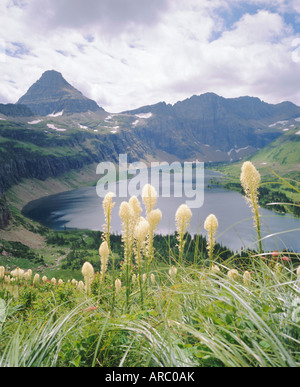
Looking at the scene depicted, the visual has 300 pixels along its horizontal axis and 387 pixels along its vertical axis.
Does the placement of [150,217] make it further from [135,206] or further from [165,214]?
[165,214]

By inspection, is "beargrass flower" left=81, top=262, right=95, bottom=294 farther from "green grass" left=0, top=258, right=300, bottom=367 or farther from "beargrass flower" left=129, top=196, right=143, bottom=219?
"green grass" left=0, top=258, right=300, bottom=367

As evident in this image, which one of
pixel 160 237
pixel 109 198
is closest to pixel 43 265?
pixel 160 237

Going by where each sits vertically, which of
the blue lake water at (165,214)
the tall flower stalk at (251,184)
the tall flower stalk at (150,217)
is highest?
the tall flower stalk at (251,184)

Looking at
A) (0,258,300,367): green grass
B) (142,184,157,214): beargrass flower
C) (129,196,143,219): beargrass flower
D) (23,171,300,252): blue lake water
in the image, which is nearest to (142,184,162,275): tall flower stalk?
(142,184,157,214): beargrass flower

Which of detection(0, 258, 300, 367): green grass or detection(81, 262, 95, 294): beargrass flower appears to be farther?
detection(81, 262, 95, 294): beargrass flower

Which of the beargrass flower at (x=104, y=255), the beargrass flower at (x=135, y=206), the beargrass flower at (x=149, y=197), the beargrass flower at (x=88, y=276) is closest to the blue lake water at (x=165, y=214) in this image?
the beargrass flower at (x=88, y=276)

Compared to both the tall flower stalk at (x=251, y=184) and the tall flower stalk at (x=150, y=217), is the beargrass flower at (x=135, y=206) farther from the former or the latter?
the tall flower stalk at (x=251, y=184)

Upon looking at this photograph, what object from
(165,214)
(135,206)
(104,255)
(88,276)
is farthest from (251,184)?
(165,214)

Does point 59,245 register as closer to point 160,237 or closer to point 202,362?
point 160,237

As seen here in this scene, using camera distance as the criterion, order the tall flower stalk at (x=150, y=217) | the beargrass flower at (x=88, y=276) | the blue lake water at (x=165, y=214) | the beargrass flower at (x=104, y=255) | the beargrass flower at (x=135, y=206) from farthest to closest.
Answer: the blue lake water at (x=165, y=214)
the beargrass flower at (x=88, y=276)
the beargrass flower at (x=104, y=255)
the beargrass flower at (x=135, y=206)
the tall flower stalk at (x=150, y=217)

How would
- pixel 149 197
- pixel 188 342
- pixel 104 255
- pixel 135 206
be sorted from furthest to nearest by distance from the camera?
pixel 104 255
pixel 149 197
pixel 135 206
pixel 188 342

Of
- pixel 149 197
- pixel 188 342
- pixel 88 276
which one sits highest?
pixel 149 197
